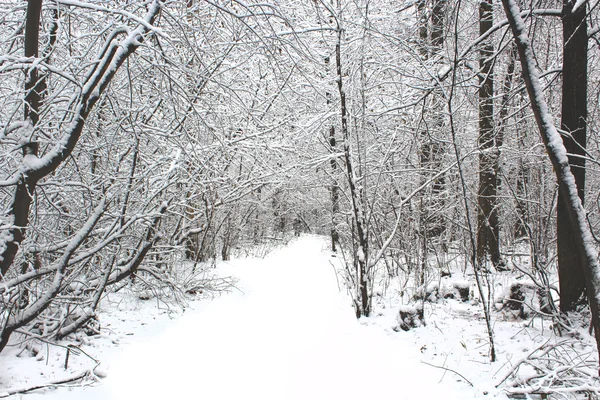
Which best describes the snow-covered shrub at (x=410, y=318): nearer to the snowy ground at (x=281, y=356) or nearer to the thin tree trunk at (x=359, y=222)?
the snowy ground at (x=281, y=356)

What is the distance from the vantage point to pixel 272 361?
3.63 metres

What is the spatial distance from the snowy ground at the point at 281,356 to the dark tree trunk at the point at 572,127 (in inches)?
21.8

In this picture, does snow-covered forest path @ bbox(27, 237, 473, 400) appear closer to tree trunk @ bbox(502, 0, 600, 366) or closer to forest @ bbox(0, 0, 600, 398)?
forest @ bbox(0, 0, 600, 398)

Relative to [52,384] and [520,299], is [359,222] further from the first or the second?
[52,384]

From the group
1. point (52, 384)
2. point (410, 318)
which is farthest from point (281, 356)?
point (52, 384)

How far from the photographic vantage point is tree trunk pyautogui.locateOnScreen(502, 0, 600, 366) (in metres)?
1.97

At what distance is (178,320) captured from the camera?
5.17 meters

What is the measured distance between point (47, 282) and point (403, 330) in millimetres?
3827

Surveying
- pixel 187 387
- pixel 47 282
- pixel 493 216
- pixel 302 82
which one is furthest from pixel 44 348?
pixel 493 216

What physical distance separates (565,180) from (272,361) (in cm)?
294

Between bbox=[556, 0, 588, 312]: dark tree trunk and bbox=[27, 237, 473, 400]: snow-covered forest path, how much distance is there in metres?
1.54

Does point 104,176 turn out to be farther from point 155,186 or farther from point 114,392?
point 114,392

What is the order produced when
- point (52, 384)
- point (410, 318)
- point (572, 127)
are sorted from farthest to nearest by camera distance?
point (410, 318) → point (572, 127) → point (52, 384)

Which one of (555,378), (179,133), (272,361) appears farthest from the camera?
(179,133)
